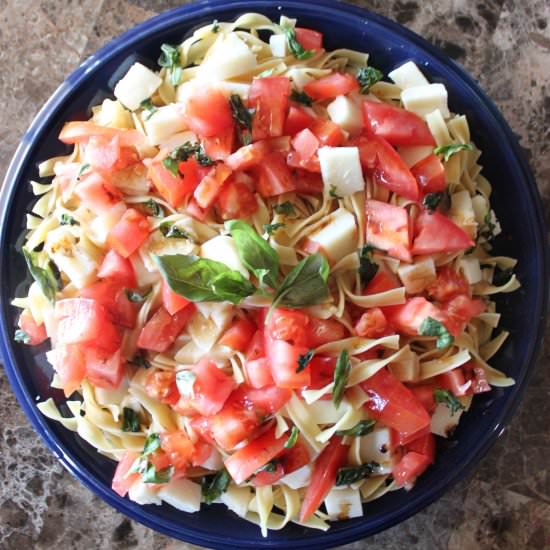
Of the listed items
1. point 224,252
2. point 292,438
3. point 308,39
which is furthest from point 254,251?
point 308,39

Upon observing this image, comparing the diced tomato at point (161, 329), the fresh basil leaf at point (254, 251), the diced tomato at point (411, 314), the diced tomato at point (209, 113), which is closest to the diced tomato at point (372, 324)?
the diced tomato at point (411, 314)

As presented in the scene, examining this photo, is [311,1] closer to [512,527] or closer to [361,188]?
[361,188]

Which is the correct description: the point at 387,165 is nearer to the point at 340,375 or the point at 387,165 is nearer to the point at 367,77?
the point at 367,77

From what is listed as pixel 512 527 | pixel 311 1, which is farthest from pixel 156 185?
pixel 512 527

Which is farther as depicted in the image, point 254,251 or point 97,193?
point 97,193

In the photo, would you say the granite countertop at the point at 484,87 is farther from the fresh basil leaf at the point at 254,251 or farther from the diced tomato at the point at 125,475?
the fresh basil leaf at the point at 254,251

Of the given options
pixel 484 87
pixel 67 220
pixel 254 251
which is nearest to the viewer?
pixel 254 251

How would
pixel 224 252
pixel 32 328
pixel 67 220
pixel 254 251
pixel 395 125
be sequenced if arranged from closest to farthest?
pixel 254 251 < pixel 224 252 < pixel 395 125 < pixel 67 220 < pixel 32 328
